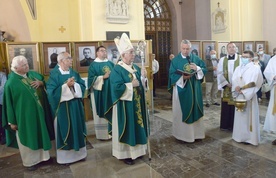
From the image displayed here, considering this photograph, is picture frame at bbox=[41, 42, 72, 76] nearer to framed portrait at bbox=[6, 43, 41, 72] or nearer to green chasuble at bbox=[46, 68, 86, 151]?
framed portrait at bbox=[6, 43, 41, 72]

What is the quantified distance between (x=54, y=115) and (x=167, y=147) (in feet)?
6.93

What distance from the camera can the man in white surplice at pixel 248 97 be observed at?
455cm

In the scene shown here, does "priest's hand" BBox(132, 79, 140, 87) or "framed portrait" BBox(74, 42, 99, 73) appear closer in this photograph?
"priest's hand" BBox(132, 79, 140, 87)

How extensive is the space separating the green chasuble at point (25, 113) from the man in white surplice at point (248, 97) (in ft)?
11.2

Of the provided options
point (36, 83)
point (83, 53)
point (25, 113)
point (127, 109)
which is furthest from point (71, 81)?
point (83, 53)

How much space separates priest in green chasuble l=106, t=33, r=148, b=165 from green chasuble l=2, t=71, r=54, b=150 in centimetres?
117

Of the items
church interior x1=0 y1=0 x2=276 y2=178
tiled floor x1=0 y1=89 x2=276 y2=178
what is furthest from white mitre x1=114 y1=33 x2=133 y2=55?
tiled floor x1=0 y1=89 x2=276 y2=178

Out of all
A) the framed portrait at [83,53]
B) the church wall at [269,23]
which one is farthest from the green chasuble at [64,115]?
the church wall at [269,23]

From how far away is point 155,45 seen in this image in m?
13.8

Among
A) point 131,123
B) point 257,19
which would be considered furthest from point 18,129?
point 257,19

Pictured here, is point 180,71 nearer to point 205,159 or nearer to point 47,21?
point 205,159

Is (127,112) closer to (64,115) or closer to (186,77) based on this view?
(64,115)

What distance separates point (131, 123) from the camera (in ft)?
13.1

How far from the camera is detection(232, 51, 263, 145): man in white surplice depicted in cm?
455
